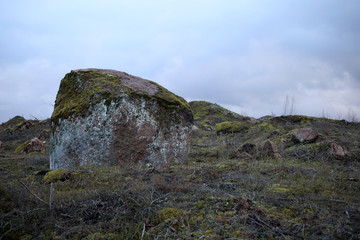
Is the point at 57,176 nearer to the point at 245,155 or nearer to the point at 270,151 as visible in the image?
the point at 245,155

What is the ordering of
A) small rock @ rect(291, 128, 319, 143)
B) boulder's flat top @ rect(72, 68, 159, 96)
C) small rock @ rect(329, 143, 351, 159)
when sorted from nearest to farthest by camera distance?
small rock @ rect(329, 143, 351, 159), boulder's flat top @ rect(72, 68, 159, 96), small rock @ rect(291, 128, 319, 143)

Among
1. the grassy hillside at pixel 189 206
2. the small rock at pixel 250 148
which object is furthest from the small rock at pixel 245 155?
the grassy hillside at pixel 189 206

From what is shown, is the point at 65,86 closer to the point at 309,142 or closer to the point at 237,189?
the point at 237,189

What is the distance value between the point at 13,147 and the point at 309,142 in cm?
1161

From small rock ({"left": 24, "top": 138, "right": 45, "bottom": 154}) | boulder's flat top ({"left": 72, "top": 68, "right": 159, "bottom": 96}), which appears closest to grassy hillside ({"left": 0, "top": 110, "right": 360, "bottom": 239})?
boulder's flat top ({"left": 72, "top": 68, "right": 159, "bottom": 96})

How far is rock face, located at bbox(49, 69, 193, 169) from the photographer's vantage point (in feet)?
19.1

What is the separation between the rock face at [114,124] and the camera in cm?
582

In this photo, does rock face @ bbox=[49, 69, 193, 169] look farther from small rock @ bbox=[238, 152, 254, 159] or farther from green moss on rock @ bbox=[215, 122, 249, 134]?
green moss on rock @ bbox=[215, 122, 249, 134]

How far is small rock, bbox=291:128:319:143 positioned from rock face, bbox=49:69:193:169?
3366 millimetres

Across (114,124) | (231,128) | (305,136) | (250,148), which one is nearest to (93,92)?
(114,124)

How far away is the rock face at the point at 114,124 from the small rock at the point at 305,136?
11.0 ft

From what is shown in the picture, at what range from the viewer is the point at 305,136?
24.6ft

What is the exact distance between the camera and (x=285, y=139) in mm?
8398

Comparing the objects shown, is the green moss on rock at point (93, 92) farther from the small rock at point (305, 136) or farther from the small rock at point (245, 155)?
the small rock at point (305, 136)
